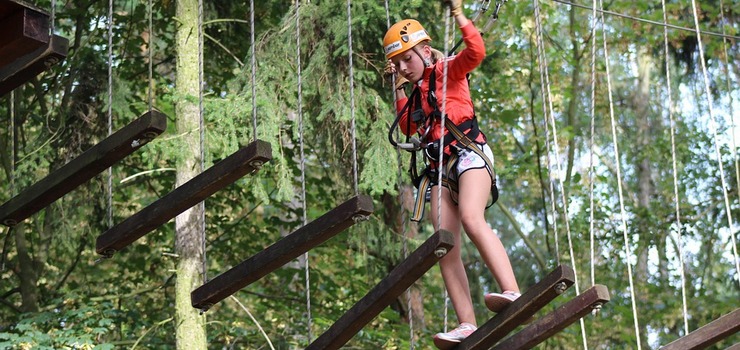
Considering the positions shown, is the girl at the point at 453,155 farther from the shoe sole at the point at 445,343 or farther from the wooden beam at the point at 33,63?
the wooden beam at the point at 33,63

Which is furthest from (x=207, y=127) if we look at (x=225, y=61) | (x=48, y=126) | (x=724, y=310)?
(x=724, y=310)

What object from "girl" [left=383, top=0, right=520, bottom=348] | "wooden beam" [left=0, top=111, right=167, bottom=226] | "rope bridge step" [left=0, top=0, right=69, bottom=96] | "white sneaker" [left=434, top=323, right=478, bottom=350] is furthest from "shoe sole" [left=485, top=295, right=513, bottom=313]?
"rope bridge step" [left=0, top=0, right=69, bottom=96]

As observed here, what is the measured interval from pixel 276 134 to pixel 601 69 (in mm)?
7616

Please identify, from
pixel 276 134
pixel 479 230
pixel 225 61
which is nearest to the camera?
pixel 479 230

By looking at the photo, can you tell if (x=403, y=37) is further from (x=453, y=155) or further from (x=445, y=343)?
(x=445, y=343)

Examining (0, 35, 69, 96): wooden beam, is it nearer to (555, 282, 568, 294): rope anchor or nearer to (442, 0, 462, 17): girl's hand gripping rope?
(442, 0, 462, 17): girl's hand gripping rope

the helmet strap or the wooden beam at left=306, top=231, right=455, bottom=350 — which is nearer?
the wooden beam at left=306, top=231, right=455, bottom=350

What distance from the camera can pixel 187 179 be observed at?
690cm

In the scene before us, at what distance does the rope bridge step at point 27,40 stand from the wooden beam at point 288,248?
948 millimetres

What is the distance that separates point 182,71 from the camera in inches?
280

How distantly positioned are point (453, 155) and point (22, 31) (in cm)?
155

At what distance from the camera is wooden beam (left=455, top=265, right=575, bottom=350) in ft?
12.5

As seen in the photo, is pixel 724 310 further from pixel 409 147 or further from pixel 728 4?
pixel 409 147

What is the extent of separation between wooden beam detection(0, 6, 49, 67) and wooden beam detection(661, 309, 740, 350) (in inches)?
96.8
